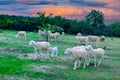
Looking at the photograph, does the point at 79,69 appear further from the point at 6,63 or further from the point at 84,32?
the point at 84,32

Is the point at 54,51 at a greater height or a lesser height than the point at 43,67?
lesser

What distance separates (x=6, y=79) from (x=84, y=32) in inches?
3144

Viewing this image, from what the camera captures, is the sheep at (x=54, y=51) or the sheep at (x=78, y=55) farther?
the sheep at (x=54, y=51)

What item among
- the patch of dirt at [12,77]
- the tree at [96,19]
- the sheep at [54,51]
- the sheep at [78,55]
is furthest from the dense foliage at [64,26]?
the patch of dirt at [12,77]

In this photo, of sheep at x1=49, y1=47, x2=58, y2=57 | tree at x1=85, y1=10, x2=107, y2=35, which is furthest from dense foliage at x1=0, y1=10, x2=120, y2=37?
sheep at x1=49, y1=47, x2=58, y2=57

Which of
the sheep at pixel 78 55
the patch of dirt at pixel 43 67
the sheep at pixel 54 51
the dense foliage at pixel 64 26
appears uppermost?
the sheep at pixel 78 55

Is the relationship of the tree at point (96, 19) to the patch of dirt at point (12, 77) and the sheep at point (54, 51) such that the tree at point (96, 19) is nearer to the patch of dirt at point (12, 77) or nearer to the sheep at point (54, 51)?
the sheep at point (54, 51)

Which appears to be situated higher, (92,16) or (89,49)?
(89,49)

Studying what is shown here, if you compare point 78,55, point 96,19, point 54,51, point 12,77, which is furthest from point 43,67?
point 96,19

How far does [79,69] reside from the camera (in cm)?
2392

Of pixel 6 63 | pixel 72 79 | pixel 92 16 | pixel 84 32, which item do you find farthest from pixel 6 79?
pixel 92 16

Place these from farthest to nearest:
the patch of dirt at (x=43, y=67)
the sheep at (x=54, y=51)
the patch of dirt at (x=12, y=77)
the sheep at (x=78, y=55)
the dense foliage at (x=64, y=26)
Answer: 1. the dense foliage at (x=64, y=26)
2. the sheep at (x=54, y=51)
3. the sheep at (x=78, y=55)
4. the patch of dirt at (x=43, y=67)
5. the patch of dirt at (x=12, y=77)

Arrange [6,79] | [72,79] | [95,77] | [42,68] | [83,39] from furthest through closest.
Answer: [83,39], [42,68], [95,77], [72,79], [6,79]

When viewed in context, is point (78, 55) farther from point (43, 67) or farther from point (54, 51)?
point (54, 51)
